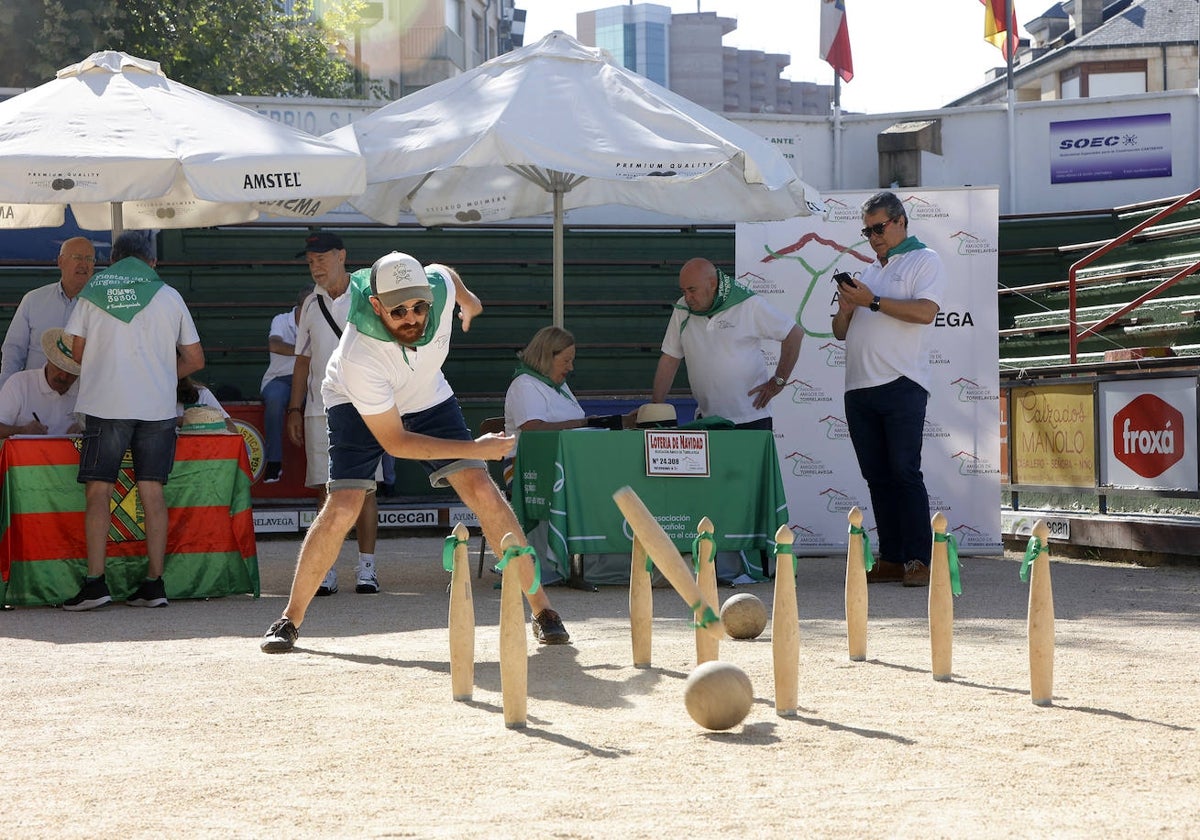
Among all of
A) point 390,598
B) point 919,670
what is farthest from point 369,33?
point 919,670

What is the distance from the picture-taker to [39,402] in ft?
29.6

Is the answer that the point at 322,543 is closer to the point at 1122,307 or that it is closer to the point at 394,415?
the point at 394,415

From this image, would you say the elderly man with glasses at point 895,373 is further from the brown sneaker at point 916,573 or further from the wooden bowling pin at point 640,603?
the wooden bowling pin at point 640,603

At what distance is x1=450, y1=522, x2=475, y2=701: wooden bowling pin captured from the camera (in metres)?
5.10

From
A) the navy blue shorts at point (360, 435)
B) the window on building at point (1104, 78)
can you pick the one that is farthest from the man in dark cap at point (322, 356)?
the window on building at point (1104, 78)

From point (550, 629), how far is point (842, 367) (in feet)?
16.1

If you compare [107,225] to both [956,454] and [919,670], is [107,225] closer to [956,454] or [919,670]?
[956,454]

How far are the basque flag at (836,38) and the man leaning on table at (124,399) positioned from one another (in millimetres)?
17197

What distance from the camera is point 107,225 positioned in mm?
11055

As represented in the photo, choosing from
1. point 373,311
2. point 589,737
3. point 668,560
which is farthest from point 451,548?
point 373,311

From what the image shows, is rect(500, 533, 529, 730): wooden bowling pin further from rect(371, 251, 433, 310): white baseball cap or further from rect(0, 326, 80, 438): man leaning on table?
rect(0, 326, 80, 438): man leaning on table

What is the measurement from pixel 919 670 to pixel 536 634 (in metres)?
1.74

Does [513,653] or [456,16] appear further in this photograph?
[456,16]

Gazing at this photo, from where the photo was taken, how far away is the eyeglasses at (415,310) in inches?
235
